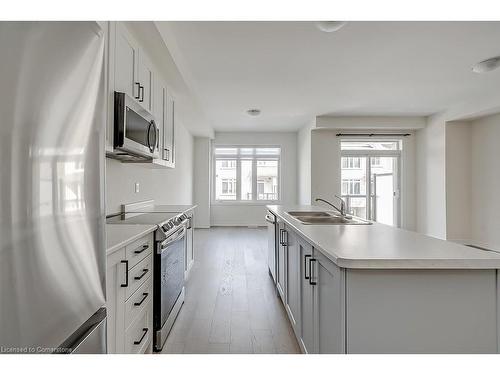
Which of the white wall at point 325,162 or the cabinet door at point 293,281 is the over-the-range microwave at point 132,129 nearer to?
the cabinet door at point 293,281

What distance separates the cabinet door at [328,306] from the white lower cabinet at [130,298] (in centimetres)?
95

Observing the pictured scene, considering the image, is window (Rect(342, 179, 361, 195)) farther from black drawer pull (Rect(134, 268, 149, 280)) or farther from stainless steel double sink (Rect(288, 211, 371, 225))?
black drawer pull (Rect(134, 268, 149, 280))

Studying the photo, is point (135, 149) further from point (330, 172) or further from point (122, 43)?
point (330, 172)

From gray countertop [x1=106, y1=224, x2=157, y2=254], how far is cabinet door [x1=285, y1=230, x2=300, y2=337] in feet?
3.23

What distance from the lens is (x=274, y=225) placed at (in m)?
3.21

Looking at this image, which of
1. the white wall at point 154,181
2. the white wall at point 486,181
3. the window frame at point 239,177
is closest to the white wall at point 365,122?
the white wall at point 486,181

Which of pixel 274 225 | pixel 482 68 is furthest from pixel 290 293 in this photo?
pixel 482 68

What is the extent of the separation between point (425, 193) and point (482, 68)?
3366 mm

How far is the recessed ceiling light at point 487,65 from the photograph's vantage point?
11.0ft

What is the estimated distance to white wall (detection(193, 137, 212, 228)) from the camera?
7.73 meters

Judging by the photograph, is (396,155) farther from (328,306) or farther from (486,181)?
(328,306)

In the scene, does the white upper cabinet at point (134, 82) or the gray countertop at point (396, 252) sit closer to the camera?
the gray countertop at point (396, 252)

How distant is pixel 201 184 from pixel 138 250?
20.1 feet

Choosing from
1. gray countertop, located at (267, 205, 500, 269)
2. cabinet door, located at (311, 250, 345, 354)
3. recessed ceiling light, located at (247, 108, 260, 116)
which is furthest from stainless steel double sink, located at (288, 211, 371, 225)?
recessed ceiling light, located at (247, 108, 260, 116)
